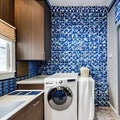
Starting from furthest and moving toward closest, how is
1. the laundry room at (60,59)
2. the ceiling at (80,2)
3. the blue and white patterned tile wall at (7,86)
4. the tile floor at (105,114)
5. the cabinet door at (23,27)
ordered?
the ceiling at (80,2) → the tile floor at (105,114) → the cabinet door at (23,27) → the laundry room at (60,59) → the blue and white patterned tile wall at (7,86)

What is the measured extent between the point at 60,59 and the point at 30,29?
168cm

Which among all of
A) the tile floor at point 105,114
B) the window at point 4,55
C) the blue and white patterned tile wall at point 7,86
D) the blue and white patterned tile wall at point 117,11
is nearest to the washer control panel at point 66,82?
the blue and white patterned tile wall at point 7,86

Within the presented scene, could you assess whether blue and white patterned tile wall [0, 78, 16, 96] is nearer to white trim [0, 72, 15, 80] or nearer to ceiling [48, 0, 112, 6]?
white trim [0, 72, 15, 80]

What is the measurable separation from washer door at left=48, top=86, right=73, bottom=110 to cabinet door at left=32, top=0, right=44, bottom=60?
706 mm

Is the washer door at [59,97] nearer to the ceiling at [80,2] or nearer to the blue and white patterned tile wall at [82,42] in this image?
the blue and white patterned tile wall at [82,42]

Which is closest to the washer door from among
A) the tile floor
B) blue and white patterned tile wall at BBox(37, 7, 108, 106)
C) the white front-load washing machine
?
the white front-load washing machine

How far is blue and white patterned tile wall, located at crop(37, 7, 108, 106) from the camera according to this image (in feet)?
17.3

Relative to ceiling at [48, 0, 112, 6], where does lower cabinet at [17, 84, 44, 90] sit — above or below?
below

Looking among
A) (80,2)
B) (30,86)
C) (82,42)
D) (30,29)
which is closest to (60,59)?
(82,42)

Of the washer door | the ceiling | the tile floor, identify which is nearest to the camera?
the washer door

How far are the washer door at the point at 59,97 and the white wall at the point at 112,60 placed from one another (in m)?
1.38

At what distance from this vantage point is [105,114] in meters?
4.50

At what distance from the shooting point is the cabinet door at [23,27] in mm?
3789

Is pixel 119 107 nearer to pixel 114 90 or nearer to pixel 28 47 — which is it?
pixel 114 90
